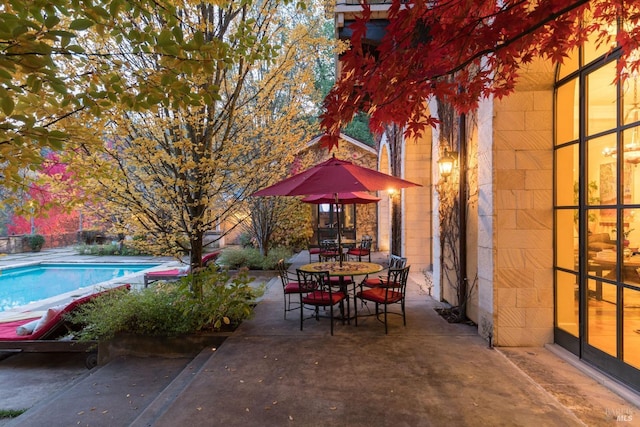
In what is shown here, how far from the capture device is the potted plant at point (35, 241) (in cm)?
1750

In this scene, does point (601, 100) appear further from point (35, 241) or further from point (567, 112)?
point (35, 241)

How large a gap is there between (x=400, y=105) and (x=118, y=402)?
3.59 m

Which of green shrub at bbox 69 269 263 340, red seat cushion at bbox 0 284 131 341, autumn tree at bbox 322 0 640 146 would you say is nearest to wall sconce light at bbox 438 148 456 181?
autumn tree at bbox 322 0 640 146

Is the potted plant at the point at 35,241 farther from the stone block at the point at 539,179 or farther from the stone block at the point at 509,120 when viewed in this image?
the stone block at the point at 539,179

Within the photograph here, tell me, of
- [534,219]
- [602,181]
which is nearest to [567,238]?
[534,219]

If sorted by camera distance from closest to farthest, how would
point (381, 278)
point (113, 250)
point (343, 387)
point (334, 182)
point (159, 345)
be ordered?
1. point (343, 387)
2. point (159, 345)
3. point (334, 182)
4. point (381, 278)
5. point (113, 250)

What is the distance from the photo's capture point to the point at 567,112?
3.78 m

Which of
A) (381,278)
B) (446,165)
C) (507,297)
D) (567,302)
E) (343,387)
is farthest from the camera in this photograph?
(381,278)

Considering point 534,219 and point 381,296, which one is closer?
point 534,219

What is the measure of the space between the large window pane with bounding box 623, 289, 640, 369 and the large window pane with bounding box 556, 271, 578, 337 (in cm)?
64

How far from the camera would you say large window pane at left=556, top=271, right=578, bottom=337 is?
3635 millimetres

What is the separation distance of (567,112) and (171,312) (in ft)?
16.8

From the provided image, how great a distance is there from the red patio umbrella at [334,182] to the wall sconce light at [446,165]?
2.82 ft

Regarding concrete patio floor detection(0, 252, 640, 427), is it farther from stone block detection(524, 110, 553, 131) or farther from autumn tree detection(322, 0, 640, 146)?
stone block detection(524, 110, 553, 131)
